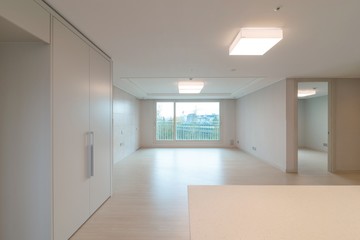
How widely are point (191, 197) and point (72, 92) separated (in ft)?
5.81

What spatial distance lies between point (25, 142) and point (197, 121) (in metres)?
8.01

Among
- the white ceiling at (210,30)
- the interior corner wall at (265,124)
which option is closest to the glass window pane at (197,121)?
the interior corner wall at (265,124)

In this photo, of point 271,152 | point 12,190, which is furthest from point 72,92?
point 271,152

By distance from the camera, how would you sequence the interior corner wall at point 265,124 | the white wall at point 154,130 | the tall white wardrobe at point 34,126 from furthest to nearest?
the white wall at point 154,130 < the interior corner wall at point 265,124 < the tall white wardrobe at point 34,126

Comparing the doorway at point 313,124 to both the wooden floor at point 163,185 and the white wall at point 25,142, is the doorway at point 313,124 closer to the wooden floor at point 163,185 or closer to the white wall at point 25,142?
the wooden floor at point 163,185

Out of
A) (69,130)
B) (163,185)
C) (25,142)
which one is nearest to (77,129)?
(69,130)

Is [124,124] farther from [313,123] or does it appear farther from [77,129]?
[313,123]

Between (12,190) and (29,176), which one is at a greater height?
(29,176)

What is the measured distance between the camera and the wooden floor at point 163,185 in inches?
95.7

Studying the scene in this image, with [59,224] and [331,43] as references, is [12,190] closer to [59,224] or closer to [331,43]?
[59,224]

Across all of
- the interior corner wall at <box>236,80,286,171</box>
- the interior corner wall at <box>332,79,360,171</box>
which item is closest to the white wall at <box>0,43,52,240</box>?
the interior corner wall at <box>236,80,286,171</box>

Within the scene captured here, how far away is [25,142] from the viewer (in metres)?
1.83

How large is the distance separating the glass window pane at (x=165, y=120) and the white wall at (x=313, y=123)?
5813 millimetres

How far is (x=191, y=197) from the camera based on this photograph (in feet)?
3.95
